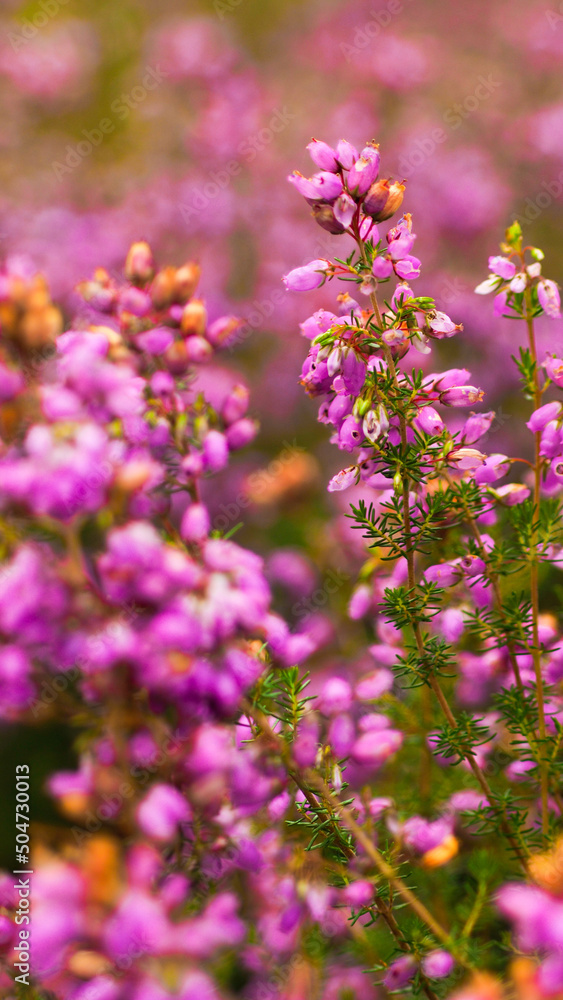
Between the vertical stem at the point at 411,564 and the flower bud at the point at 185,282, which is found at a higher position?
the flower bud at the point at 185,282

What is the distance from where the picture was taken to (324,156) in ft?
3.92

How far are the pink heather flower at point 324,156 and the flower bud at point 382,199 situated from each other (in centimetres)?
8

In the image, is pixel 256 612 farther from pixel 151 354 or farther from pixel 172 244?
pixel 172 244

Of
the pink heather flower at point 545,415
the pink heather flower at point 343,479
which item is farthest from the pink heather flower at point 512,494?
the pink heather flower at point 343,479

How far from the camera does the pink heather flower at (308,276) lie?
1201mm

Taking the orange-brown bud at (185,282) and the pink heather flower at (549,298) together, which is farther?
the orange-brown bud at (185,282)

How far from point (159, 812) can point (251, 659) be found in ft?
0.83

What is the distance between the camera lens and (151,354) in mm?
1289

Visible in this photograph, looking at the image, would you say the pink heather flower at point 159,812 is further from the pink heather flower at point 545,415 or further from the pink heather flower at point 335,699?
the pink heather flower at point 545,415

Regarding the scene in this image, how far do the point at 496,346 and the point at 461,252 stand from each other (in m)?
0.77

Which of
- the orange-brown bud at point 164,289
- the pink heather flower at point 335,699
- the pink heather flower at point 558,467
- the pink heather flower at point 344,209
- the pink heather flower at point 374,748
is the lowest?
the pink heather flower at point 374,748

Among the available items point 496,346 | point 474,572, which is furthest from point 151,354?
point 496,346

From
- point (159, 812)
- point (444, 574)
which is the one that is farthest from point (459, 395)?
point (159, 812)

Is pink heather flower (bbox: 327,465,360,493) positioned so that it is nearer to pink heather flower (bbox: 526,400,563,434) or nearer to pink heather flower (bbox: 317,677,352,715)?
pink heather flower (bbox: 526,400,563,434)
